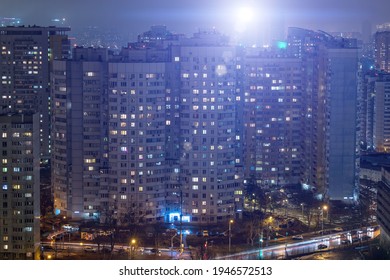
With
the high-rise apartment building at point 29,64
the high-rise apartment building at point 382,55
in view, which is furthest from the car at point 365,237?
the high-rise apartment building at point 382,55

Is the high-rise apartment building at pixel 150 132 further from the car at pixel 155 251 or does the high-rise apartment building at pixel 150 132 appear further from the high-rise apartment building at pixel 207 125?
the car at pixel 155 251

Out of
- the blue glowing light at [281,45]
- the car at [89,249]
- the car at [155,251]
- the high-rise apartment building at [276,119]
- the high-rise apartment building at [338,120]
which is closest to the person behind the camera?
the car at [155,251]

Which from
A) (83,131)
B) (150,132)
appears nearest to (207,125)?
(150,132)

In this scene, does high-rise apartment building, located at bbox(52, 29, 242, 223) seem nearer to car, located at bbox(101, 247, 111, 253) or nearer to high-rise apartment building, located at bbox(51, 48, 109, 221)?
high-rise apartment building, located at bbox(51, 48, 109, 221)

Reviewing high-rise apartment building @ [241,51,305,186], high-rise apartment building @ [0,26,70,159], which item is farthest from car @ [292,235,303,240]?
high-rise apartment building @ [0,26,70,159]

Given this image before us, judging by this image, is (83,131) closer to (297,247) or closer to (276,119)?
(297,247)

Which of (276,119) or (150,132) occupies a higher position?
(150,132)
